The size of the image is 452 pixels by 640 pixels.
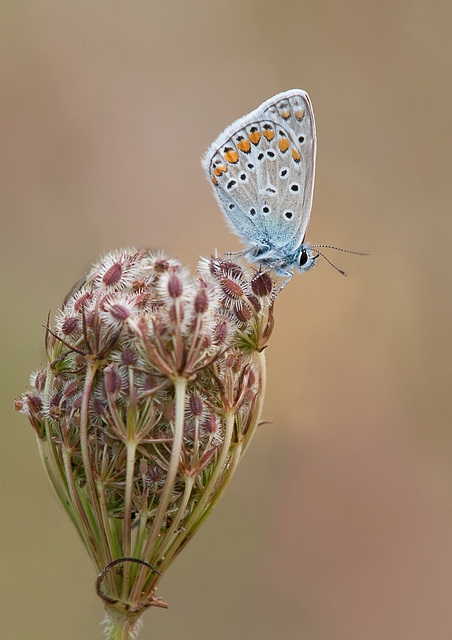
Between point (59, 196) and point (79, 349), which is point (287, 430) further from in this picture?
point (79, 349)

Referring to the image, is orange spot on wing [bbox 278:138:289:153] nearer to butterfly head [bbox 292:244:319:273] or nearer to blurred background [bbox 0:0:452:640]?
butterfly head [bbox 292:244:319:273]

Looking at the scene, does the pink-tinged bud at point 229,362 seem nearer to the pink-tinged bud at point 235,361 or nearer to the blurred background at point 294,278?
the pink-tinged bud at point 235,361

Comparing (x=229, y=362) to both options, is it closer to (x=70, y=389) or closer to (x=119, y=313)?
(x=119, y=313)

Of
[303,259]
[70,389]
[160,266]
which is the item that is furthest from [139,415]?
[303,259]

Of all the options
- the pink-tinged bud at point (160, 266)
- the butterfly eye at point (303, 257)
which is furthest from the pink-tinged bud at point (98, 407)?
the butterfly eye at point (303, 257)

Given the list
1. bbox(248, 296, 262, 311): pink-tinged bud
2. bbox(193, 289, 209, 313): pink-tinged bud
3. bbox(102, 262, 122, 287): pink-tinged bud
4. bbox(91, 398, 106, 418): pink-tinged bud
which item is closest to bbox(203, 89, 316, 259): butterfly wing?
bbox(248, 296, 262, 311): pink-tinged bud

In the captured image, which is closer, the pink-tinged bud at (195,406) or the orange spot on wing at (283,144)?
the pink-tinged bud at (195,406)
